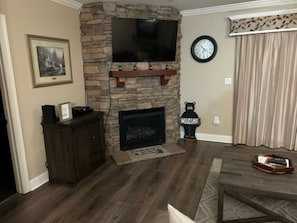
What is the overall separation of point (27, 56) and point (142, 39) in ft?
5.64

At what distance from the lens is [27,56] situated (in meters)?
2.70

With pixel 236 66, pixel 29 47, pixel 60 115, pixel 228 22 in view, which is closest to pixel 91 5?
pixel 29 47

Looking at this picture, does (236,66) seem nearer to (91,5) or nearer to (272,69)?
(272,69)

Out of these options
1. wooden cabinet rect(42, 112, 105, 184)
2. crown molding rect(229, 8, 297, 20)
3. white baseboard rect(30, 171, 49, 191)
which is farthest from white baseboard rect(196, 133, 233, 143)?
white baseboard rect(30, 171, 49, 191)

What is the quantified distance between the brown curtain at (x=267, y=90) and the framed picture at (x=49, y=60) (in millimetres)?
2817

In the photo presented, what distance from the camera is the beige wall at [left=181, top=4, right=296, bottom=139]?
156 inches

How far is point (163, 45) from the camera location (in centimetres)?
381

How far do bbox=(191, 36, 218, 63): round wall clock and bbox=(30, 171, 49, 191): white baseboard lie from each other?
316 cm

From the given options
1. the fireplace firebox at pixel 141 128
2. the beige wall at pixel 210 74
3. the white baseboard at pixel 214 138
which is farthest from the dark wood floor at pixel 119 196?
the beige wall at pixel 210 74

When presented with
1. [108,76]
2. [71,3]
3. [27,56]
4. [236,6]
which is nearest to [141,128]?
[108,76]

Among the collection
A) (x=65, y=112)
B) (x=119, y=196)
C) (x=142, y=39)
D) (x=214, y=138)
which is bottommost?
(x=119, y=196)

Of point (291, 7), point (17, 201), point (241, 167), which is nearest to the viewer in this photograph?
point (241, 167)

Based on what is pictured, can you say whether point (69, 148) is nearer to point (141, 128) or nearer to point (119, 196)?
point (119, 196)

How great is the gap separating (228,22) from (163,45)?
1197mm
